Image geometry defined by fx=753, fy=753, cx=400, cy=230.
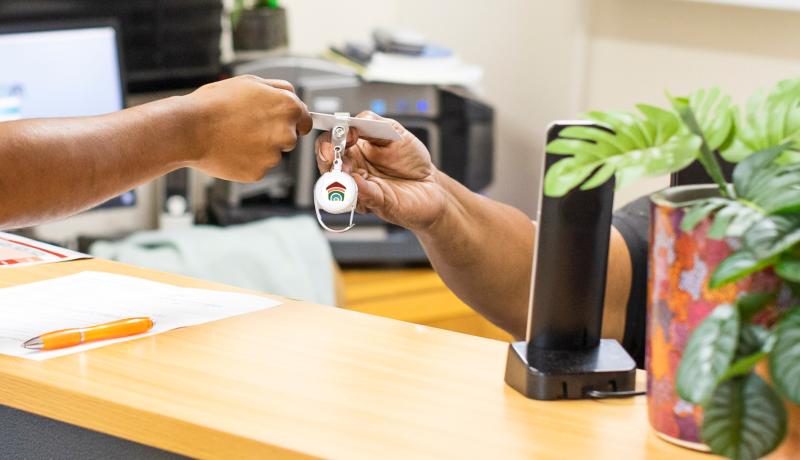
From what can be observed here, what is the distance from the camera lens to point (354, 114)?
208cm

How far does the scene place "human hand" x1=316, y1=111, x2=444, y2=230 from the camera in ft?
2.95

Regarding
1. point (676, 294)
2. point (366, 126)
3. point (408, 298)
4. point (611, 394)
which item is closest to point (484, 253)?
point (366, 126)

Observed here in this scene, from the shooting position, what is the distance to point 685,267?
52 cm

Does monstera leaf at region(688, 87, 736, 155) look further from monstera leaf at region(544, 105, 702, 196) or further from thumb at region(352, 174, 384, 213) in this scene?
thumb at region(352, 174, 384, 213)

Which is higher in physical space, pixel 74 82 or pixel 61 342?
pixel 74 82

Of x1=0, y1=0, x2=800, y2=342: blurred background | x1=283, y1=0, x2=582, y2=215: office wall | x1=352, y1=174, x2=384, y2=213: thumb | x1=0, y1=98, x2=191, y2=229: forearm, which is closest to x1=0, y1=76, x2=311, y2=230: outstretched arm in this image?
x1=0, y1=98, x2=191, y2=229: forearm

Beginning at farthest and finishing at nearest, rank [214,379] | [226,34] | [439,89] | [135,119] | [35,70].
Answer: [226,34], [439,89], [35,70], [135,119], [214,379]

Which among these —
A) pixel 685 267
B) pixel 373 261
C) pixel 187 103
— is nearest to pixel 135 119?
pixel 187 103

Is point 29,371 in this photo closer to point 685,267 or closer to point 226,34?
point 685,267

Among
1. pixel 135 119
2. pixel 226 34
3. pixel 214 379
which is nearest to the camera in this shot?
pixel 214 379

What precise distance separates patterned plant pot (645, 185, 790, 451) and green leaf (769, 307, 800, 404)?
0.04 metres

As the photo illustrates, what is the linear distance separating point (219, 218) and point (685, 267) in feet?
5.97

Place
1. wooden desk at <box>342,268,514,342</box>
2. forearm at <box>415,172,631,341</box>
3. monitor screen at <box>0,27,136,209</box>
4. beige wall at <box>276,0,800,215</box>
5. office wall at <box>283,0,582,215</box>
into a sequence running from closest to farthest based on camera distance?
1. forearm at <box>415,172,631,341</box>
2. monitor screen at <box>0,27,136,209</box>
3. beige wall at <box>276,0,800,215</box>
4. wooden desk at <box>342,268,514,342</box>
5. office wall at <box>283,0,582,215</box>

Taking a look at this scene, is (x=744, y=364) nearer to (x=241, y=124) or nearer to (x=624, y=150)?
(x=624, y=150)
